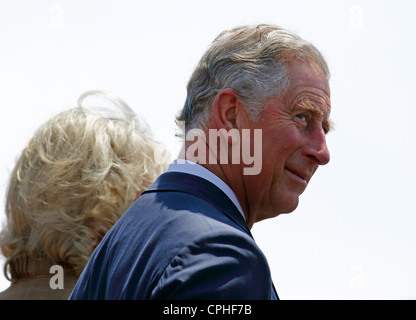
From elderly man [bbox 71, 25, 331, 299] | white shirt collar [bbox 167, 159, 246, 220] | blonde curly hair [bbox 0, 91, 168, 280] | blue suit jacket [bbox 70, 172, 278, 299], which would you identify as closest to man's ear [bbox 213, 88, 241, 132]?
elderly man [bbox 71, 25, 331, 299]

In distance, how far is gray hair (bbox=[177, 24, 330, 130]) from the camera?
2867 mm

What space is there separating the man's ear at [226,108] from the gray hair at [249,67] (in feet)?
0.09

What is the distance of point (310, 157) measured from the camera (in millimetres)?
2869

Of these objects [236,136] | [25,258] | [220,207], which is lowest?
[25,258]

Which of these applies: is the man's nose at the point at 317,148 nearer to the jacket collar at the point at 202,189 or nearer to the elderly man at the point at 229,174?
the elderly man at the point at 229,174

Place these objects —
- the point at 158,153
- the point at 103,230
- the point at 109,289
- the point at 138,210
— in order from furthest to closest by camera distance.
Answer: the point at 158,153
the point at 103,230
the point at 138,210
the point at 109,289

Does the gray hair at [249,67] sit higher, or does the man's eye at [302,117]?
the gray hair at [249,67]

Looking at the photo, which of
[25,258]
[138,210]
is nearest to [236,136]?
[138,210]

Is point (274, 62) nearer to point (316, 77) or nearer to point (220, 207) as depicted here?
point (316, 77)

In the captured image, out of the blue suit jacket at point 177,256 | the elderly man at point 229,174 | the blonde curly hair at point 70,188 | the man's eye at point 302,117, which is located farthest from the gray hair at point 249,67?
the blonde curly hair at point 70,188

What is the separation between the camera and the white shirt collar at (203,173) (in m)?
2.64

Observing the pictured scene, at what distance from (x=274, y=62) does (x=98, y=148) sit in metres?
1.07

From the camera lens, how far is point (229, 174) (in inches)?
108
